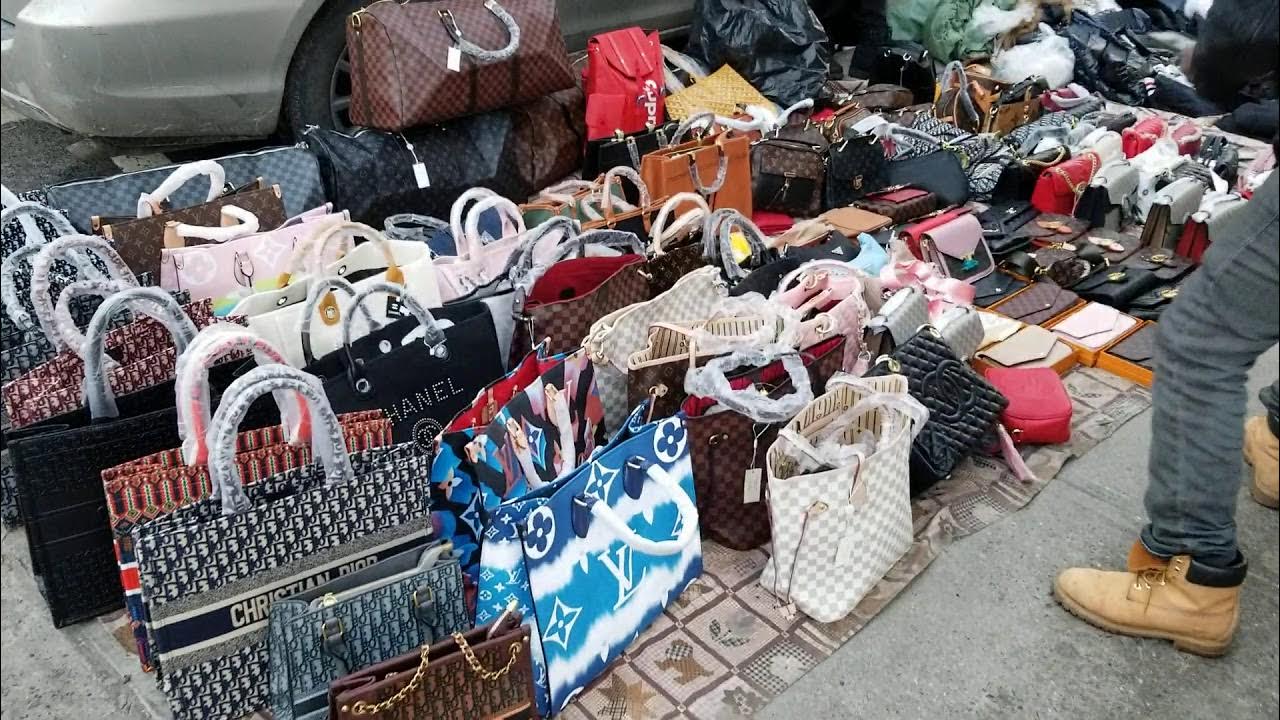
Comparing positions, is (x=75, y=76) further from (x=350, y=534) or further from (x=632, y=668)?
(x=632, y=668)

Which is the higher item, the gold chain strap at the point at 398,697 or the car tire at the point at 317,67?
the car tire at the point at 317,67

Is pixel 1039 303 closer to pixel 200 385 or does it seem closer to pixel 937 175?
pixel 937 175

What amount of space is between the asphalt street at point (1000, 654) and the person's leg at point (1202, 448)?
0.10m

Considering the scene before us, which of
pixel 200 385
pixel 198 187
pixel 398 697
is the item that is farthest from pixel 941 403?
pixel 198 187

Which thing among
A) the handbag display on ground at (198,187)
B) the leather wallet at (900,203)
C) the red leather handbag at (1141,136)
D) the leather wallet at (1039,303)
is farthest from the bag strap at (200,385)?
the red leather handbag at (1141,136)

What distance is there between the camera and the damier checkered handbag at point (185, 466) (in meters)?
1.94

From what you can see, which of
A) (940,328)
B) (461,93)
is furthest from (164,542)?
(461,93)

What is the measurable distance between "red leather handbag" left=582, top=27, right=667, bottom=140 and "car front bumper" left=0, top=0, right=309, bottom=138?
4.44 ft

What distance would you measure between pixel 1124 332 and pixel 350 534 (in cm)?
283

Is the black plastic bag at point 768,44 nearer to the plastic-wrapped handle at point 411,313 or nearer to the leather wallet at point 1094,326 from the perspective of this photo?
the leather wallet at point 1094,326

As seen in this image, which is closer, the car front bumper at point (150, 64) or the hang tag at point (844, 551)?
the hang tag at point (844, 551)

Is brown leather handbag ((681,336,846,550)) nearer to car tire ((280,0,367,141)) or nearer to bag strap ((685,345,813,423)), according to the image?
bag strap ((685,345,813,423))

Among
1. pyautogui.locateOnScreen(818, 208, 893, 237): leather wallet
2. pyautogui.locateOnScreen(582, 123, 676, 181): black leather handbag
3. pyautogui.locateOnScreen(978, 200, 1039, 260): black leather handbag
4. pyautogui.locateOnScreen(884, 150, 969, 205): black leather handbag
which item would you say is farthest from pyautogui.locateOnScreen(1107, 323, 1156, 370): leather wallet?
pyautogui.locateOnScreen(582, 123, 676, 181): black leather handbag

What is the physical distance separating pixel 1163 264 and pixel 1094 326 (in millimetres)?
673
